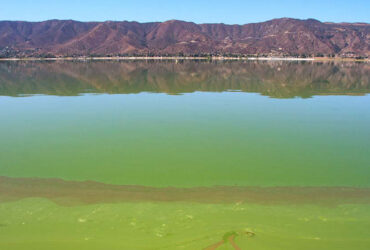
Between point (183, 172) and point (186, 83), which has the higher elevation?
point (186, 83)

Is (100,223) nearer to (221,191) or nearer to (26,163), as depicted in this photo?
(221,191)

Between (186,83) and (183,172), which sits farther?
(186,83)

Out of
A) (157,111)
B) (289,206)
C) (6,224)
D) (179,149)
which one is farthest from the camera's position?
(157,111)

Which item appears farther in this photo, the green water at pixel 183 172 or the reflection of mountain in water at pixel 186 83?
the reflection of mountain in water at pixel 186 83

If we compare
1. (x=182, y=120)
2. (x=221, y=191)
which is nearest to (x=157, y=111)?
(x=182, y=120)

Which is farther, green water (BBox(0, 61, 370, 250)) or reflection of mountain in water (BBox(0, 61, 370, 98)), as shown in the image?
reflection of mountain in water (BBox(0, 61, 370, 98))

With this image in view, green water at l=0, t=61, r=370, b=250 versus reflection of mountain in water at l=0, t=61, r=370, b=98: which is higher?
reflection of mountain in water at l=0, t=61, r=370, b=98

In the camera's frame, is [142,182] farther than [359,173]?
No

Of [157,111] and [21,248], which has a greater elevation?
[157,111]

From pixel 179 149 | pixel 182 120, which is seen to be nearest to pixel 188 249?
pixel 179 149

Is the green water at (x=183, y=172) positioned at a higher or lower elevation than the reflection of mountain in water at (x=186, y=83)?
lower

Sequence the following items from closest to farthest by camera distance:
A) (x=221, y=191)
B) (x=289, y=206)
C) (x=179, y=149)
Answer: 1. (x=289, y=206)
2. (x=221, y=191)
3. (x=179, y=149)

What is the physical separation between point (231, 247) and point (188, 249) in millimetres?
741

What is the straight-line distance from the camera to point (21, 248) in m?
5.65
